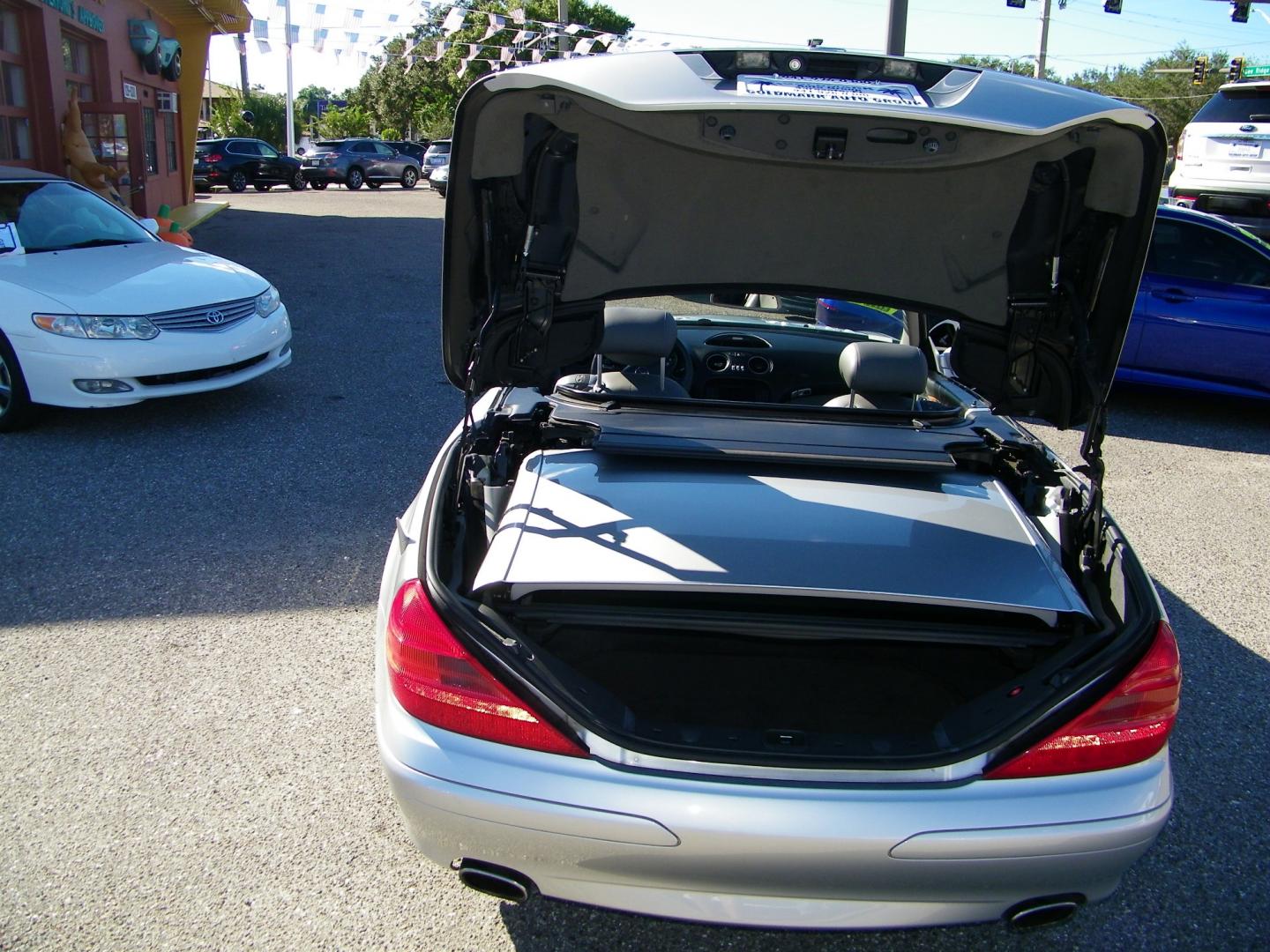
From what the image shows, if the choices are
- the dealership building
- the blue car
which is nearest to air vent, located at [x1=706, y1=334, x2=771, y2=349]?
the blue car

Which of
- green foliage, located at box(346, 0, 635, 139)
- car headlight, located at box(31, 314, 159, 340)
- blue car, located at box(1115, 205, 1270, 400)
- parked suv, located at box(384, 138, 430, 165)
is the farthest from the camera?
green foliage, located at box(346, 0, 635, 139)

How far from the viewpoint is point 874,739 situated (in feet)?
6.82

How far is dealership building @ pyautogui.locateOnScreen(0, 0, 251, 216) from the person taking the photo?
12320mm

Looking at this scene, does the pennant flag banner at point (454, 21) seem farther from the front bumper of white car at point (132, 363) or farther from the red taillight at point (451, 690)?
the red taillight at point (451, 690)

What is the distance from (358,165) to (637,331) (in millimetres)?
32182

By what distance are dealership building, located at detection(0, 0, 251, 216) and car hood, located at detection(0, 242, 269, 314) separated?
6548 millimetres

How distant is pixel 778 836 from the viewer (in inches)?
73.2

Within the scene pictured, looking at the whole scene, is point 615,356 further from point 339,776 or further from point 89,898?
point 89,898

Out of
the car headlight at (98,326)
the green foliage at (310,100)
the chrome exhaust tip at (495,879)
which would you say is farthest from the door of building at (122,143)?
the green foliage at (310,100)

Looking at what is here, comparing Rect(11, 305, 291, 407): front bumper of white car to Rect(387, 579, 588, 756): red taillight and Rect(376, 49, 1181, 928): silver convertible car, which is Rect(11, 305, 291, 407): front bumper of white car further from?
Rect(387, 579, 588, 756): red taillight

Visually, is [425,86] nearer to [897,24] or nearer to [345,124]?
[345,124]

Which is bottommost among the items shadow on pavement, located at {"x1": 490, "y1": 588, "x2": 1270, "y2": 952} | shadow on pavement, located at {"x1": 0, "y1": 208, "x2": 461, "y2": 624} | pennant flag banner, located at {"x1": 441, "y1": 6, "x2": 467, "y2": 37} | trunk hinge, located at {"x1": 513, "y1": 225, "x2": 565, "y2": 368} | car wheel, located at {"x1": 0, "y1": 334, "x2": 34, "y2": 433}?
shadow on pavement, located at {"x1": 490, "y1": 588, "x2": 1270, "y2": 952}

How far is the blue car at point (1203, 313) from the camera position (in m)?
7.20

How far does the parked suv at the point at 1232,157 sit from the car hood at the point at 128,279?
11.3 metres
